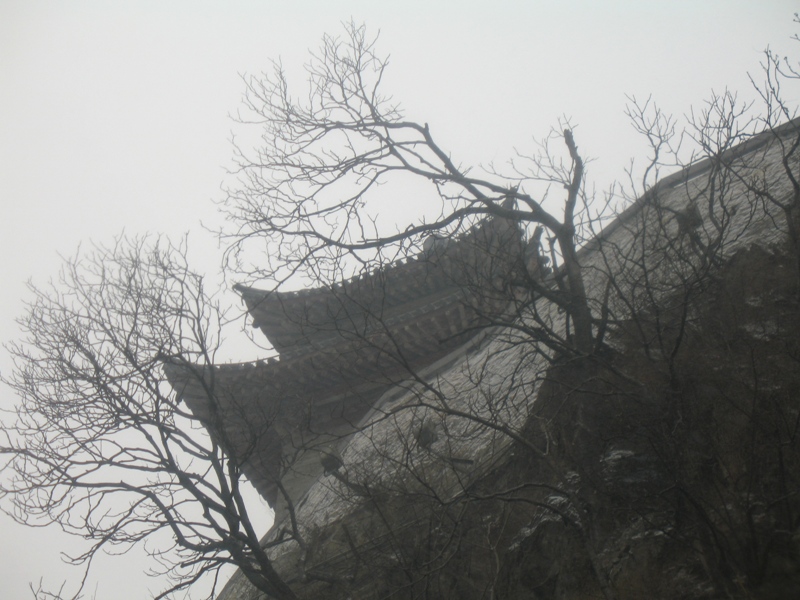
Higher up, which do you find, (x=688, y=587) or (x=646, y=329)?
(x=646, y=329)

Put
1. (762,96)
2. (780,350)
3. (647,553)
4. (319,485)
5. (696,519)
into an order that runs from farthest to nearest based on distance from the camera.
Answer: (319,485), (762,96), (780,350), (647,553), (696,519)

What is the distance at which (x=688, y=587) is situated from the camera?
4965mm

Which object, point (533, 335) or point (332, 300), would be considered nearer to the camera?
point (533, 335)

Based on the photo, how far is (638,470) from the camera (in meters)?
6.03

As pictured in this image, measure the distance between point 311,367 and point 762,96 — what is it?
8.68 meters

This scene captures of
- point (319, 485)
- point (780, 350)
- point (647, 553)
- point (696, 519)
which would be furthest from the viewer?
point (319, 485)

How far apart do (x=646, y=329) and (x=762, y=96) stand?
Answer: 241 centimetres

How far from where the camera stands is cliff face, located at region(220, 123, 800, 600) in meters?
5.02

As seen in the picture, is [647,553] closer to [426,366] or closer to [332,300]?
[426,366]

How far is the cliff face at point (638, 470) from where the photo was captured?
16.5 feet

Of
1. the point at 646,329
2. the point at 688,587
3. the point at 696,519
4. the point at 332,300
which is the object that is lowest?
the point at 688,587

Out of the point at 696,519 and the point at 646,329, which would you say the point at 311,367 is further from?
the point at 696,519

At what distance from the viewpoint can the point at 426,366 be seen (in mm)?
13523

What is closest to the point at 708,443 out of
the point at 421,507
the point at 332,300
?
the point at 421,507
